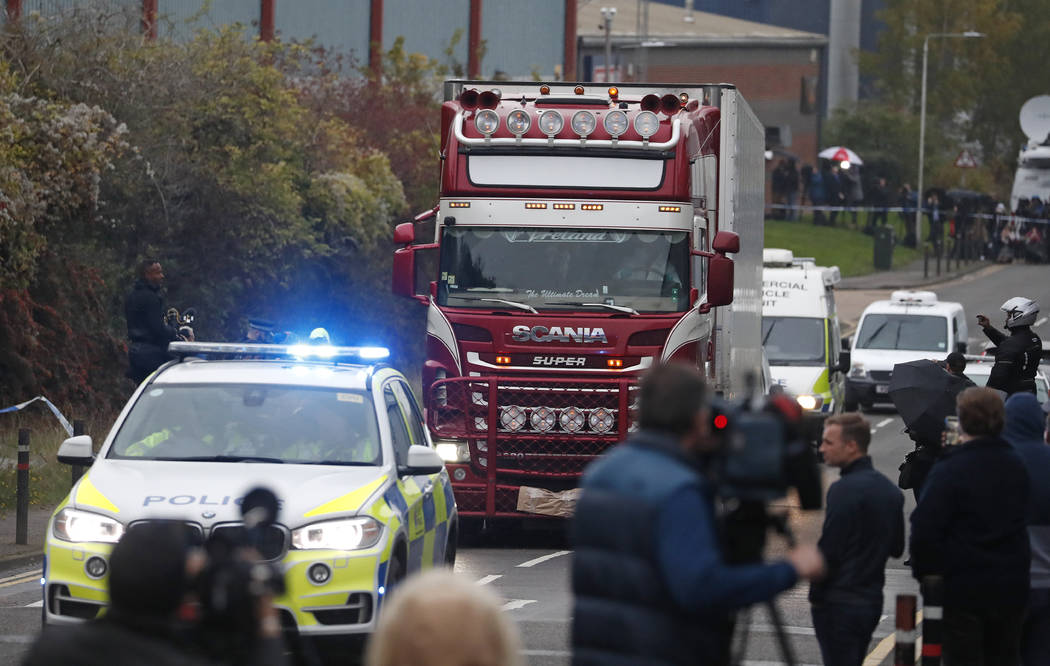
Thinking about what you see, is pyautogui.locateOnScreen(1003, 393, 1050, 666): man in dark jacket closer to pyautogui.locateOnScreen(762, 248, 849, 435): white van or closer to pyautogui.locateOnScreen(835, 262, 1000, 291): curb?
pyautogui.locateOnScreen(762, 248, 849, 435): white van

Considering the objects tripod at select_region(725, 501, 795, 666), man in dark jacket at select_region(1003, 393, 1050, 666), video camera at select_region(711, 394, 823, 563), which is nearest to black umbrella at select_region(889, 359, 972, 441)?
man in dark jacket at select_region(1003, 393, 1050, 666)

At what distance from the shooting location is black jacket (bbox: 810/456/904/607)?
7.86m

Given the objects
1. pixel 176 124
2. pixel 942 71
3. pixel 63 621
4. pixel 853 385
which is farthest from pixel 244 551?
pixel 942 71

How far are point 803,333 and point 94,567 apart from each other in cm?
1812

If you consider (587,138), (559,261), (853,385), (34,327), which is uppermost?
(587,138)

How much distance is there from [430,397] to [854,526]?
826 centimetres

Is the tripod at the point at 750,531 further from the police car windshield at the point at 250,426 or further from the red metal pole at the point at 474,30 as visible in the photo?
the red metal pole at the point at 474,30

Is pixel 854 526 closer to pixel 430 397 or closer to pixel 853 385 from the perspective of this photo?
pixel 430 397

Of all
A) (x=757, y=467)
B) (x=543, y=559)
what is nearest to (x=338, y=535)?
(x=757, y=467)

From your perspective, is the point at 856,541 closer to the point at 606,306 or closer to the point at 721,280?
the point at 721,280

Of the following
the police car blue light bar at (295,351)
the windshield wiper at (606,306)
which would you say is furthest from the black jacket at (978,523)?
the windshield wiper at (606,306)

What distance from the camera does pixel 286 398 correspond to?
10.7 m

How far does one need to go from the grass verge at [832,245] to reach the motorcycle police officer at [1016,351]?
3576 centimetres

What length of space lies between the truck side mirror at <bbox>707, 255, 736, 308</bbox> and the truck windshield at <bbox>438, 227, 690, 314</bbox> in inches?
19.7
